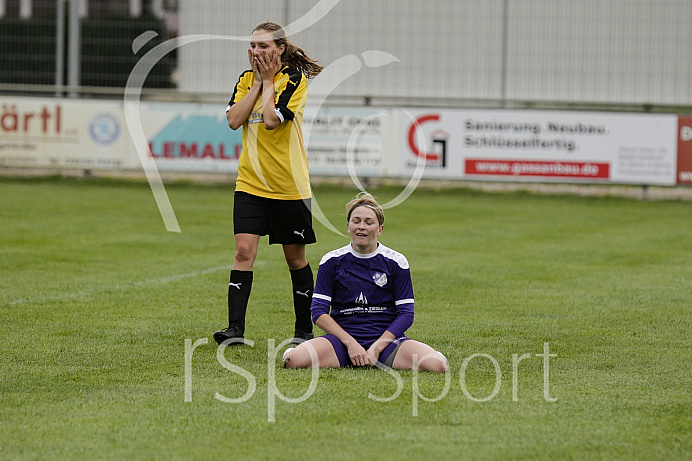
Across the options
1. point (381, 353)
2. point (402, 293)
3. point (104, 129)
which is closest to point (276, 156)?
point (402, 293)

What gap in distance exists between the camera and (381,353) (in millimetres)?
5289

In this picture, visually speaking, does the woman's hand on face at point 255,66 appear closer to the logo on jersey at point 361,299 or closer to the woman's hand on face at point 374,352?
the logo on jersey at point 361,299

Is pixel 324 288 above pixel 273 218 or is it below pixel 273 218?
below

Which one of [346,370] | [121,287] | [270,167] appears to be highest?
[270,167]

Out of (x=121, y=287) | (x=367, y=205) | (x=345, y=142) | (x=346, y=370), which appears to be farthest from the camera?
(x=345, y=142)

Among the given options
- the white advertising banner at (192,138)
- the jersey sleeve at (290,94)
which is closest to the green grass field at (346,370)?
the jersey sleeve at (290,94)

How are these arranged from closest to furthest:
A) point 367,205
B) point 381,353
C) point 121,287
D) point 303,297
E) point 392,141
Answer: point 381,353
point 367,205
point 303,297
point 121,287
point 392,141

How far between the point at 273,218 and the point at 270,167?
0.31 meters

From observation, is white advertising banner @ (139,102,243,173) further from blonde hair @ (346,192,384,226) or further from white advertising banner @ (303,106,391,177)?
blonde hair @ (346,192,384,226)

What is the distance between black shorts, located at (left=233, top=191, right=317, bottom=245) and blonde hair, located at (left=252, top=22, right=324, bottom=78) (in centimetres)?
84

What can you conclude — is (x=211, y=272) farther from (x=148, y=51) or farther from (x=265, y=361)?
→ (x=148, y=51)

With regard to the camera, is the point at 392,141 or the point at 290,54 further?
the point at 392,141

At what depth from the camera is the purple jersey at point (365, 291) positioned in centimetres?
541

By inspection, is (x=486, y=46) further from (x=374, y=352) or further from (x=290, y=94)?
(x=374, y=352)
